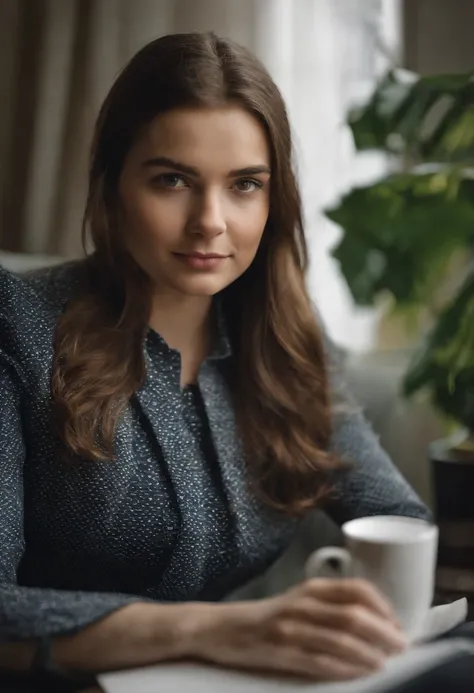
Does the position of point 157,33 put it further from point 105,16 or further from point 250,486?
point 250,486

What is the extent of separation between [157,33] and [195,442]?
0.79 meters

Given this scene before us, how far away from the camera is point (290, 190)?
101 centimetres

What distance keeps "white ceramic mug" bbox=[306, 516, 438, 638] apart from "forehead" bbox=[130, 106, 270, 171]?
1.17ft

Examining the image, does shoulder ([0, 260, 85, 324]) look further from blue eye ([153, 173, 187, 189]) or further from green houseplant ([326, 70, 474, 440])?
green houseplant ([326, 70, 474, 440])

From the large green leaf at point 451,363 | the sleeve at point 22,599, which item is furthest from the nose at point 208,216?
the large green leaf at point 451,363

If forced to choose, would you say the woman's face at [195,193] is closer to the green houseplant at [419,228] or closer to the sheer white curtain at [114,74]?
the green houseplant at [419,228]

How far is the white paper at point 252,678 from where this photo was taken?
0.67 metres

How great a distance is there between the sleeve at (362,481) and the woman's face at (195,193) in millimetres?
291

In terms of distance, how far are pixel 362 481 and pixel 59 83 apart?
33.9 inches

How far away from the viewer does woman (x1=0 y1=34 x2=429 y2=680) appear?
2.97ft

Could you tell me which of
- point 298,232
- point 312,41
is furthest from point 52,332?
point 312,41

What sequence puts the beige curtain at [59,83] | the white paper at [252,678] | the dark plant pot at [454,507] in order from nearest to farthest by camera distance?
the white paper at [252,678] < the dark plant pot at [454,507] < the beige curtain at [59,83]

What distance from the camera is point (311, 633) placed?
0.71 m

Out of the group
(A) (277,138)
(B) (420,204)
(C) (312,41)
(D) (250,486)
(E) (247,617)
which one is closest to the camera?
(E) (247,617)
